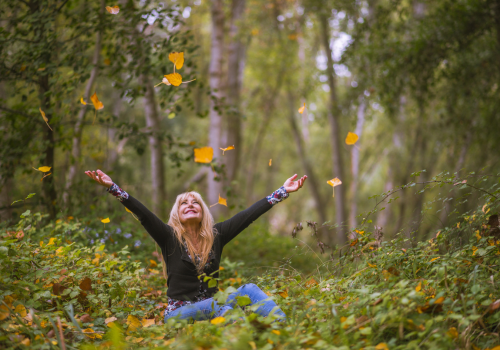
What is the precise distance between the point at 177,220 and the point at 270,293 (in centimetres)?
101

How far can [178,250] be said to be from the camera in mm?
3008

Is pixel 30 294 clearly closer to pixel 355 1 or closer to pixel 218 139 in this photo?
pixel 218 139

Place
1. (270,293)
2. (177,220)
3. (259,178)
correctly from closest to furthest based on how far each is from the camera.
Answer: (270,293) < (177,220) < (259,178)

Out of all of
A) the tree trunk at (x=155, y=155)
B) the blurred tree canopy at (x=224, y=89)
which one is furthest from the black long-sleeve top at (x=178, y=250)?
the tree trunk at (x=155, y=155)

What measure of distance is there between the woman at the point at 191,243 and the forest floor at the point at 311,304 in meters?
0.24

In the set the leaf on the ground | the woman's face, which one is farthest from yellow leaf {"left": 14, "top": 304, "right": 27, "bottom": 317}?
the woman's face

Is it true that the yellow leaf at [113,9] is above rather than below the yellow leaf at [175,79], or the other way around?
above

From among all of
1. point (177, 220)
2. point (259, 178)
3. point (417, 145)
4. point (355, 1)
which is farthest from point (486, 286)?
point (259, 178)

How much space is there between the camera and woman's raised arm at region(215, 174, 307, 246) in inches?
125

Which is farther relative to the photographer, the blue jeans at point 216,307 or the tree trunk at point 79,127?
the tree trunk at point 79,127

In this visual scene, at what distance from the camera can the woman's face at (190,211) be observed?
3.12m

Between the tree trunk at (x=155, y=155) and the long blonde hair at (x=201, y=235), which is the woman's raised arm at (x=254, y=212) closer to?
the long blonde hair at (x=201, y=235)

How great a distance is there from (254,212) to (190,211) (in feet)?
1.73

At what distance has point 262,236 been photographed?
26.8ft
